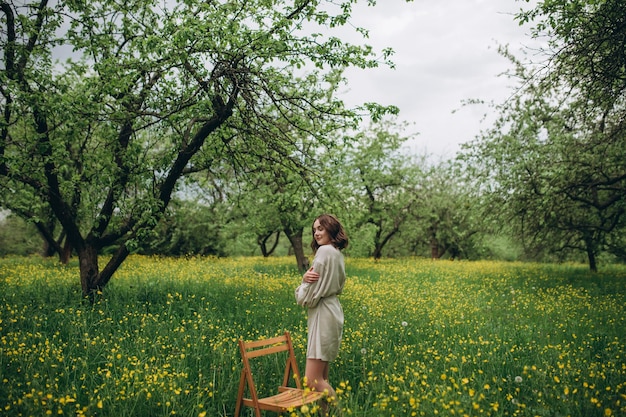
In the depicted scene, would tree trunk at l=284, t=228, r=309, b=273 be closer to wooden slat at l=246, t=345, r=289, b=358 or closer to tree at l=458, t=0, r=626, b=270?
tree at l=458, t=0, r=626, b=270

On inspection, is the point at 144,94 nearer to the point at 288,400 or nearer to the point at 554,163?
the point at 288,400

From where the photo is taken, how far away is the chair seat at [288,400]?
4078mm

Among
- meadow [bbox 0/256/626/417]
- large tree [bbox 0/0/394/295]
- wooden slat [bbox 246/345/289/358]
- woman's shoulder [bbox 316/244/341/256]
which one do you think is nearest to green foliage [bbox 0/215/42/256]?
meadow [bbox 0/256/626/417]

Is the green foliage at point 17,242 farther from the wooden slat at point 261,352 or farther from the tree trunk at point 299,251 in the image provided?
the wooden slat at point 261,352

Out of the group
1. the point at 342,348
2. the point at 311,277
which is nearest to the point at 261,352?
the point at 311,277

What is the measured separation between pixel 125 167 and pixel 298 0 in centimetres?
451

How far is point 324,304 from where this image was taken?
4.62 m

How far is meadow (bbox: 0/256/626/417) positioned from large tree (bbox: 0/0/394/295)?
5.43 ft

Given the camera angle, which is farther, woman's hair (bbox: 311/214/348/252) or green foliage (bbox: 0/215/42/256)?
green foliage (bbox: 0/215/42/256)

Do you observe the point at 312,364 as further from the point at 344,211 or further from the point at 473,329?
the point at 344,211

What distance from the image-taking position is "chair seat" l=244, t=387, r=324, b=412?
4.08m

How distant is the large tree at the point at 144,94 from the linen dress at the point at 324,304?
11.8ft

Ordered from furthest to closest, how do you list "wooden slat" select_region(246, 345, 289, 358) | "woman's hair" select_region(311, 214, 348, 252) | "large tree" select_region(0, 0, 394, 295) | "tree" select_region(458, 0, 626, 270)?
"tree" select_region(458, 0, 626, 270)
"large tree" select_region(0, 0, 394, 295)
"woman's hair" select_region(311, 214, 348, 252)
"wooden slat" select_region(246, 345, 289, 358)

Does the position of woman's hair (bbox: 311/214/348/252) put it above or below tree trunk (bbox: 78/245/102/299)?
above
